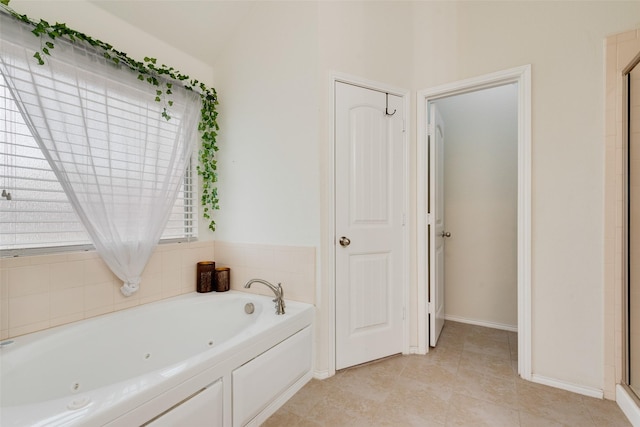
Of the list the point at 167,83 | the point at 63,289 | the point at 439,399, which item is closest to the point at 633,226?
the point at 439,399

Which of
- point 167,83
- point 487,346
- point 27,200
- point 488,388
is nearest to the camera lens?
point 27,200

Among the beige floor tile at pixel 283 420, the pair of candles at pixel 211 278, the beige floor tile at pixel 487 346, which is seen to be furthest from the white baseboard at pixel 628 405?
the pair of candles at pixel 211 278

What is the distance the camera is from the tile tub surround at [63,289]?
145 cm

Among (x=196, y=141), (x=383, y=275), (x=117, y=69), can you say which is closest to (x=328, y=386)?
(x=383, y=275)

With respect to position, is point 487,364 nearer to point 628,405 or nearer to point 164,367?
point 628,405

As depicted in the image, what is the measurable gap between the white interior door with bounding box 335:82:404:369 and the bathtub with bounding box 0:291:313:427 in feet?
1.15

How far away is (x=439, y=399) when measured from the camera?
1.75m

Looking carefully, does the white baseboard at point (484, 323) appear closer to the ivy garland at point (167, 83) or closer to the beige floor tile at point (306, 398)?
the beige floor tile at point (306, 398)

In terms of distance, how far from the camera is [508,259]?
283cm

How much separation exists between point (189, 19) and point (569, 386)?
350cm

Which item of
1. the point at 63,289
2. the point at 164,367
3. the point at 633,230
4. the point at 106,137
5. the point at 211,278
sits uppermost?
the point at 106,137

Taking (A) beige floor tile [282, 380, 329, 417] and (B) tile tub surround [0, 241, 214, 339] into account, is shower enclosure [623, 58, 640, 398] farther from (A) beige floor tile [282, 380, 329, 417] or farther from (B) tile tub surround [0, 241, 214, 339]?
(B) tile tub surround [0, 241, 214, 339]

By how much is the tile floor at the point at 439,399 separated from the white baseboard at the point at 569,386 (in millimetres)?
40

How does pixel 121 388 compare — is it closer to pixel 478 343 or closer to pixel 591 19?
pixel 478 343
